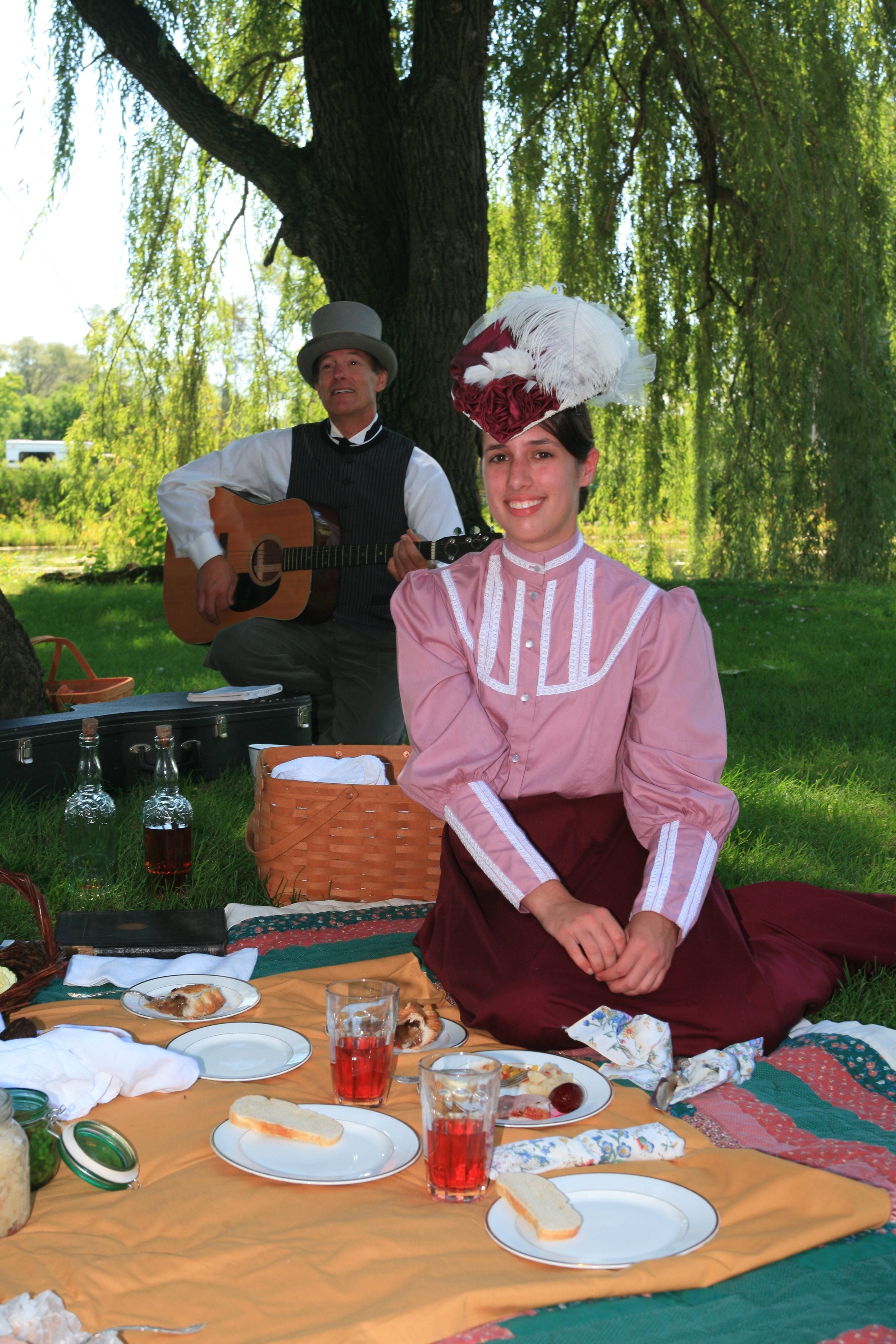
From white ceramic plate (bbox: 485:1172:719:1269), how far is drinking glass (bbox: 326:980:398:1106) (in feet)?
1.19

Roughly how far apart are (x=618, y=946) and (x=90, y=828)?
1.60m

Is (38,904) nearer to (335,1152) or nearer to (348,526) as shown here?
(335,1152)

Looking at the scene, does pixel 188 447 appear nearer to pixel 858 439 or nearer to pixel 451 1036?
pixel 858 439

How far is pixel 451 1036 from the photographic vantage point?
2250mm

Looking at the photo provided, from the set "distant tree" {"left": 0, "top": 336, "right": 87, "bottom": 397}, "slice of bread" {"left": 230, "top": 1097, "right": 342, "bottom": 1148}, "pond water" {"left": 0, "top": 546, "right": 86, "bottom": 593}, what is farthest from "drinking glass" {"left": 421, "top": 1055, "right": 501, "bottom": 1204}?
"distant tree" {"left": 0, "top": 336, "right": 87, "bottom": 397}

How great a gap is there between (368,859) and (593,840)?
928 mm

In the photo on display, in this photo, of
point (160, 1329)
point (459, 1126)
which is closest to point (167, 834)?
point (459, 1126)

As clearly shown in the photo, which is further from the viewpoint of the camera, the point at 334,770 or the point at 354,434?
the point at 354,434

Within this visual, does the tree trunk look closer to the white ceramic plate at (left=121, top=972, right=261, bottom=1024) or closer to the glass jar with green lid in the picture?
the white ceramic plate at (left=121, top=972, right=261, bottom=1024)

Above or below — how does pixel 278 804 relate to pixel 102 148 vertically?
below

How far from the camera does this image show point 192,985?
2.33 m

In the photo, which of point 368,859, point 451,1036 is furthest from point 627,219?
point 451,1036

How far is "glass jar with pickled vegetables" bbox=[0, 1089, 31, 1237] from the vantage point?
5.11 ft

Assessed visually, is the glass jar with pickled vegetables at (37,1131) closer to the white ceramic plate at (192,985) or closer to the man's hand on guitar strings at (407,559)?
the white ceramic plate at (192,985)
